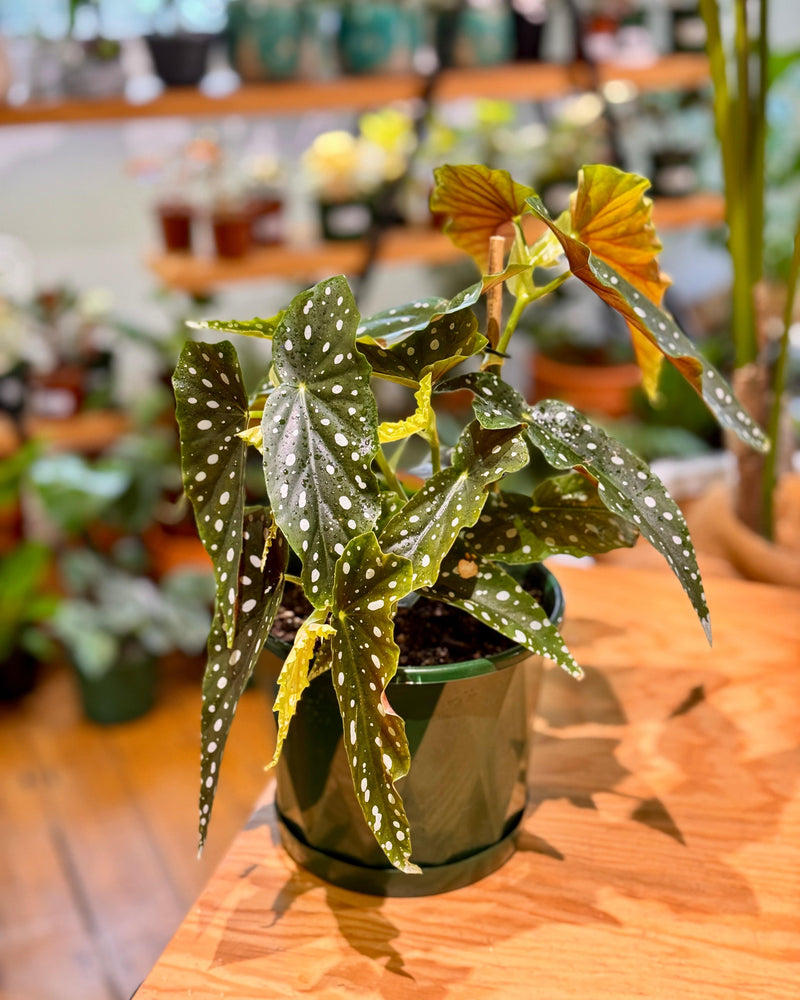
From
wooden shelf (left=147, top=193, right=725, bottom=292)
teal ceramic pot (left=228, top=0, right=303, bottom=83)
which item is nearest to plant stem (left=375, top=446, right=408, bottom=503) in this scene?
wooden shelf (left=147, top=193, right=725, bottom=292)

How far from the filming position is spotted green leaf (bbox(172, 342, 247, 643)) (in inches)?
24.3

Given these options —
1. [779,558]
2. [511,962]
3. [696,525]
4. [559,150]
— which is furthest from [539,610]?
[559,150]

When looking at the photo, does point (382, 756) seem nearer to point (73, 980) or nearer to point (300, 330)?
point (300, 330)

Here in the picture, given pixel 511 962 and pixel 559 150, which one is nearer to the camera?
pixel 511 962

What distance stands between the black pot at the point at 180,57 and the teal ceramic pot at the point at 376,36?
0.96 ft

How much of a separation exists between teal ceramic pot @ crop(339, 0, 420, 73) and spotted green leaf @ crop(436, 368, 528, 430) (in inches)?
66.3

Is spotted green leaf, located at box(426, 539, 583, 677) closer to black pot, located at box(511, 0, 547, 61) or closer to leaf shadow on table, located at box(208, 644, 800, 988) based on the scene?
leaf shadow on table, located at box(208, 644, 800, 988)

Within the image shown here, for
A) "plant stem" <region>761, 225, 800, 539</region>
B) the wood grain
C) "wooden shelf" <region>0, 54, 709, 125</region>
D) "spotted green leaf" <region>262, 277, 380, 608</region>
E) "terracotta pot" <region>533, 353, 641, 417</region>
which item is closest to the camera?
"spotted green leaf" <region>262, 277, 380, 608</region>

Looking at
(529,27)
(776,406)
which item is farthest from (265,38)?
(776,406)

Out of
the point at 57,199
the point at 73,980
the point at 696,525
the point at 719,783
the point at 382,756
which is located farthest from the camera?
the point at 57,199

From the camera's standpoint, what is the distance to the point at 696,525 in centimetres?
141

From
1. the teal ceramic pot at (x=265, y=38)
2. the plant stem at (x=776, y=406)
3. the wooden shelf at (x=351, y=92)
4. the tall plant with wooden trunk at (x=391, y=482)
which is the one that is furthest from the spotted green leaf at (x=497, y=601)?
the teal ceramic pot at (x=265, y=38)

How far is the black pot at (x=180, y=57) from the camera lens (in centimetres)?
204

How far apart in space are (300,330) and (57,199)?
7.58ft
